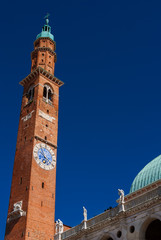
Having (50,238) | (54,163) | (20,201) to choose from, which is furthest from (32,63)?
(50,238)

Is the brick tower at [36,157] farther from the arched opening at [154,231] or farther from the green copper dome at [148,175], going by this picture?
the arched opening at [154,231]

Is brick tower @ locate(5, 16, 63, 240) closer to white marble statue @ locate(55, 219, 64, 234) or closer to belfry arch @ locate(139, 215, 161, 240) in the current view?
white marble statue @ locate(55, 219, 64, 234)

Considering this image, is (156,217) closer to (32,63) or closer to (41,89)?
(41,89)

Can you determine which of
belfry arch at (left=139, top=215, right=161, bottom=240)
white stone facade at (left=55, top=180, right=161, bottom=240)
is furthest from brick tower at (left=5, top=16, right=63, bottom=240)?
belfry arch at (left=139, top=215, right=161, bottom=240)

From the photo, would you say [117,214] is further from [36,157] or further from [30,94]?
[30,94]

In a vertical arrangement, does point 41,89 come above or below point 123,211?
above

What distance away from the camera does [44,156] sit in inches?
1762

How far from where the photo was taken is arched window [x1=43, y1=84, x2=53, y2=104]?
5146 cm

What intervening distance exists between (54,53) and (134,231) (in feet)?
131

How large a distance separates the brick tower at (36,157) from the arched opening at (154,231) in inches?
622

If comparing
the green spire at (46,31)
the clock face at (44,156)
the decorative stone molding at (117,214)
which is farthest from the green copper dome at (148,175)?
the green spire at (46,31)

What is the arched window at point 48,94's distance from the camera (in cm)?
5146

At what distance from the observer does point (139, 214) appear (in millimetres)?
27281

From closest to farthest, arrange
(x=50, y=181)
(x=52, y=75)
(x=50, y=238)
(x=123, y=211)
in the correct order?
(x=123, y=211) < (x=50, y=238) < (x=50, y=181) < (x=52, y=75)
